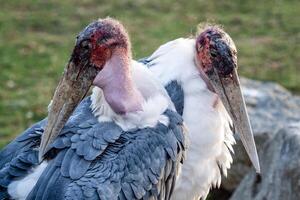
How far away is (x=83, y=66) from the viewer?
6.09 meters

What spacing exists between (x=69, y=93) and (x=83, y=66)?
19 centimetres

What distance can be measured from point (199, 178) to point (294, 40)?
21.7 ft

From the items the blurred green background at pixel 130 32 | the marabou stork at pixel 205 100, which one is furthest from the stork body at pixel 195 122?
the blurred green background at pixel 130 32

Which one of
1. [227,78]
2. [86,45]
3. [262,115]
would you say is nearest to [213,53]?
[227,78]

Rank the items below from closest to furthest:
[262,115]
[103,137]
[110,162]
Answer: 1. [110,162]
2. [103,137]
3. [262,115]

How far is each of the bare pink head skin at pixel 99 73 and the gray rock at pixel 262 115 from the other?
6.94ft

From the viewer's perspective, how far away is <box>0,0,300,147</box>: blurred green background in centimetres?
1104

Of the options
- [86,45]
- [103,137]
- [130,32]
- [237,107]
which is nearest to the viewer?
[103,137]

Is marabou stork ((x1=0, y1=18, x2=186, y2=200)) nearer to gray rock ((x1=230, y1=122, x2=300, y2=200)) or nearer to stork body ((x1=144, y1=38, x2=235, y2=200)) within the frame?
stork body ((x1=144, y1=38, x2=235, y2=200))

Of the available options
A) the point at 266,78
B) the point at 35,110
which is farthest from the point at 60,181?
the point at 266,78

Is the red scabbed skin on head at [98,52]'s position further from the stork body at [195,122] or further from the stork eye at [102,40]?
the stork body at [195,122]

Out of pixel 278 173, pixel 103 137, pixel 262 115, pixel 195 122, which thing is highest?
pixel 103 137

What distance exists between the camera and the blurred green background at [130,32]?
11.0m

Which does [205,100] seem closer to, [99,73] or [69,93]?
[99,73]
